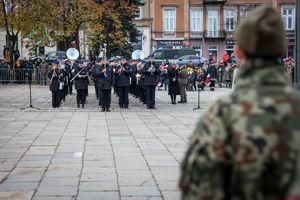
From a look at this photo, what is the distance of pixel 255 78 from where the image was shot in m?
2.84

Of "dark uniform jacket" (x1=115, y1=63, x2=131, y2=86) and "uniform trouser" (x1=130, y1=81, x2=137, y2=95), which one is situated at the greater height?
"dark uniform jacket" (x1=115, y1=63, x2=131, y2=86)

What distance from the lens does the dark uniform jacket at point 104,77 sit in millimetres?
20589

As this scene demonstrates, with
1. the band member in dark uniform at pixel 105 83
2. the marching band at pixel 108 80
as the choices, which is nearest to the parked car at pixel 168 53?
the marching band at pixel 108 80

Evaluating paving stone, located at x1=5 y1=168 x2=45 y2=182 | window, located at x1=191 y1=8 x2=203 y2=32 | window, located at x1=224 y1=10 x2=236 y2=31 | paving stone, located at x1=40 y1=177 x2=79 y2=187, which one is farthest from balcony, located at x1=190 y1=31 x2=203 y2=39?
paving stone, located at x1=40 y1=177 x2=79 y2=187

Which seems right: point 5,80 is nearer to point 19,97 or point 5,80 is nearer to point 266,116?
point 19,97

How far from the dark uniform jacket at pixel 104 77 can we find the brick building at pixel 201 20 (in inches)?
1632

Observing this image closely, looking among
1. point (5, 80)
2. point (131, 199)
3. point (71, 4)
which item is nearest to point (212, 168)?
Answer: point (131, 199)

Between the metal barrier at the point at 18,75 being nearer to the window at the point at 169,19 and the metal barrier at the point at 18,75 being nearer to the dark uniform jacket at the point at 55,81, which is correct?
the dark uniform jacket at the point at 55,81

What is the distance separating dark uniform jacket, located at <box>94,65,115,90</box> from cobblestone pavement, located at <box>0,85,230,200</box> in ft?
3.51

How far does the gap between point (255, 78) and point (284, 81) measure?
146 mm

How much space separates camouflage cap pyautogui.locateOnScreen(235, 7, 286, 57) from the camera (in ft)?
9.36

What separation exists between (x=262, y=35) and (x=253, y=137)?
0.51m

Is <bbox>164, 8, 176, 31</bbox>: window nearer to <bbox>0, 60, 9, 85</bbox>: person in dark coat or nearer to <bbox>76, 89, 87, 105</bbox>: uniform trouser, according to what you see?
<bbox>0, 60, 9, 85</bbox>: person in dark coat

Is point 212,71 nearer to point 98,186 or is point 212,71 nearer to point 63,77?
point 63,77
